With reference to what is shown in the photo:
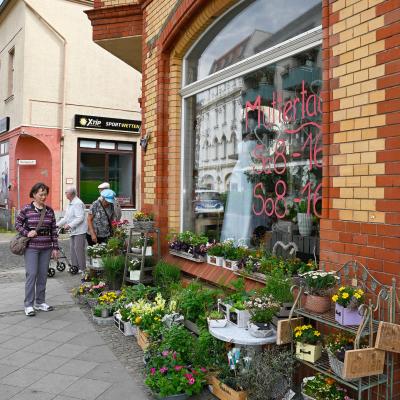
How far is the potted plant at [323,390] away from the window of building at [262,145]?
1495 mm

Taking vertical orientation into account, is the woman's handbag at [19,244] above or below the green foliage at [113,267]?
above

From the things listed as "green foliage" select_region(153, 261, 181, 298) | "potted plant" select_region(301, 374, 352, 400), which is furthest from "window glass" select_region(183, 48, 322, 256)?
"potted plant" select_region(301, 374, 352, 400)

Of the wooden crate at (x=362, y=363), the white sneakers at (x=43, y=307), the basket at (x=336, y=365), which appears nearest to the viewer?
the wooden crate at (x=362, y=363)

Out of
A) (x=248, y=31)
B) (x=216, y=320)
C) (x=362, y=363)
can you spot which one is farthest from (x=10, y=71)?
(x=362, y=363)

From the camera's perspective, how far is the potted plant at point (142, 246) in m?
6.65

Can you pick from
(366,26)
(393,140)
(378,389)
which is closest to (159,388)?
(378,389)

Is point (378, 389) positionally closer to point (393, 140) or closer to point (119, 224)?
point (393, 140)

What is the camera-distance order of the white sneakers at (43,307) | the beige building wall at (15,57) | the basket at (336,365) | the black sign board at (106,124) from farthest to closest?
1. the black sign board at (106,124)
2. the beige building wall at (15,57)
3. the white sneakers at (43,307)
4. the basket at (336,365)

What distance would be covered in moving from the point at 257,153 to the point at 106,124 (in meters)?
14.0

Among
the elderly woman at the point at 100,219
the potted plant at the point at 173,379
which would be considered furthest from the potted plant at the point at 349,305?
the elderly woman at the point at 100,219

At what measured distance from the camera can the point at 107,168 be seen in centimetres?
1905

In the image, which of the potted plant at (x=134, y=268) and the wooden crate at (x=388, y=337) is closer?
the wooden crate at (x=388, y=337)

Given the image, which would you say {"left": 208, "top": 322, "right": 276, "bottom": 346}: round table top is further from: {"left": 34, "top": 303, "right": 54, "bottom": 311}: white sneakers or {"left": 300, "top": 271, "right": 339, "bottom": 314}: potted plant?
{"left": 34, "top": 303, "right": 54, "bottom": 311}: white sneakers

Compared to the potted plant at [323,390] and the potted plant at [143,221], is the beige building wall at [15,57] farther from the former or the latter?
the potted plant at [323,390]
